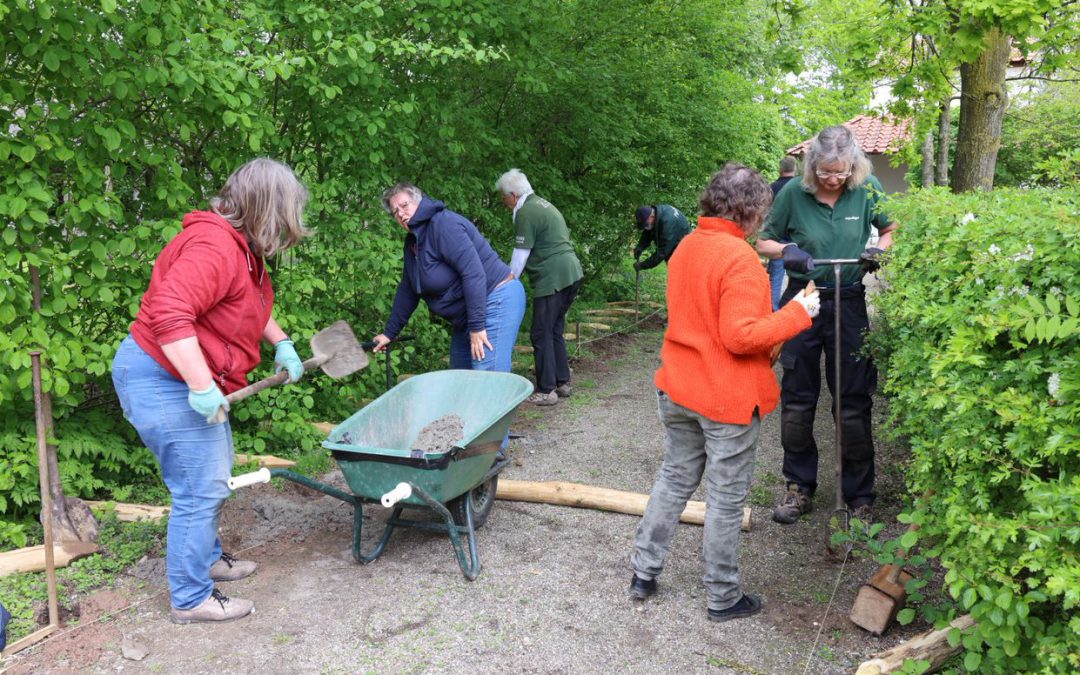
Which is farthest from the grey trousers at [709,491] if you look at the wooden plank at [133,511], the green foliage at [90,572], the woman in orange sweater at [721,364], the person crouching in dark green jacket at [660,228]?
the person crouching in dark green jacket at [660,228]

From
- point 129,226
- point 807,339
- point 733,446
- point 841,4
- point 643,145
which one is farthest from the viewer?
point 841,4

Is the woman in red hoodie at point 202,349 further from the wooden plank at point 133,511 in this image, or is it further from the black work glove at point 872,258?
the black work glove at point 872,258

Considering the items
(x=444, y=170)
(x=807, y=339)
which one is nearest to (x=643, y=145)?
(x=444, y=170)

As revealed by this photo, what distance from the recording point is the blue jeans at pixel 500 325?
16.6 ft

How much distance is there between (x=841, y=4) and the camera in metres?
15.8

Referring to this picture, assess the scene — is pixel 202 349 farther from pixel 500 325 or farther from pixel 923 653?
pixel 923 653

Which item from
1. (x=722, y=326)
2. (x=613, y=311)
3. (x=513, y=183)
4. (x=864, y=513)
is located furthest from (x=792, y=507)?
(x=613, y=311)

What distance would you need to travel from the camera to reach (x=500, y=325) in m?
5.11

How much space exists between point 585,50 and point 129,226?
4989 millimetres

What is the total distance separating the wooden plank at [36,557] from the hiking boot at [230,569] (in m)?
0.62

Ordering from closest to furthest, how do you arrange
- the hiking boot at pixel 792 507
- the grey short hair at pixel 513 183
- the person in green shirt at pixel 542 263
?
the hiking boot at pixel 792 507 < the grey short hair at pixel 513 183 < the person in green shirt at pixel 542 263

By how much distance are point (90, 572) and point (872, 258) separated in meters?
3.68

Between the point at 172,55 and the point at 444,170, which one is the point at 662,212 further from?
the point at 172,55

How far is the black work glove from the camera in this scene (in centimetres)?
364
